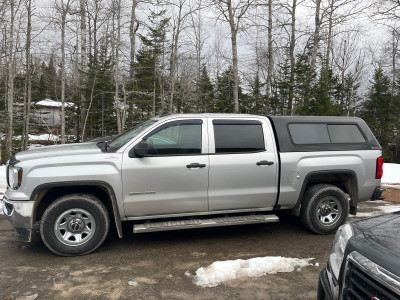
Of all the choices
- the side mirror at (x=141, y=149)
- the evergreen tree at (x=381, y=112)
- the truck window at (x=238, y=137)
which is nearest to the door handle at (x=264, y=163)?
the truck window at (x=238, y=137)

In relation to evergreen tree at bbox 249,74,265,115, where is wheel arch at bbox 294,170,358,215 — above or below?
below

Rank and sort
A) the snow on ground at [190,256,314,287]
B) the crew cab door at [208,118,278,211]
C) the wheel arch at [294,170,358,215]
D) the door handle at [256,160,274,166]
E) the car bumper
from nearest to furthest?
the car bumper → the snow on ground at [190,256,314,287] → the crew cab door at [208,118,278,211] → the door handle at [256,160,274,166] → the wheel arch at [294,170,358,215]

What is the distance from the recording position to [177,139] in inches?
180

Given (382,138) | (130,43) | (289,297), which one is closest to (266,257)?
(289,297)

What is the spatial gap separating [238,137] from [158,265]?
7.06 feet

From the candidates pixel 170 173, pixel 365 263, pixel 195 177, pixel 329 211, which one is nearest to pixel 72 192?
pixel 170 173

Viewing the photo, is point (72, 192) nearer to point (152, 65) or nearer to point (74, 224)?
point (74, 224)

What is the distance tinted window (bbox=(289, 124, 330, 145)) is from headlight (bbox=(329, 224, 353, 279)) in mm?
2611

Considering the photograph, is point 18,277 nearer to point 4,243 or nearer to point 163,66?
point 4,243

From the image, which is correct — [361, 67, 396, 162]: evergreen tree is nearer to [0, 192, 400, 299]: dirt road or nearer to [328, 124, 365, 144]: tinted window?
[328, 124, 365, 144]: tinted window

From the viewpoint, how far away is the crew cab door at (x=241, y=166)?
180 inches

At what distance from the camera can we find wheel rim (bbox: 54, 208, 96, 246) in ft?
13.5

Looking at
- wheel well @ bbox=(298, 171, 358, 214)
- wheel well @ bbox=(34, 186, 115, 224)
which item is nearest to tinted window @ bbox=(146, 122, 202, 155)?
wheel well @ bbox=(34, 186, 115, 224)

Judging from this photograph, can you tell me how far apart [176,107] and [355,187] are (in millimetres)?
23625
